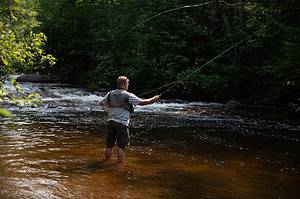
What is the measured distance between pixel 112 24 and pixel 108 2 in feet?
14.5

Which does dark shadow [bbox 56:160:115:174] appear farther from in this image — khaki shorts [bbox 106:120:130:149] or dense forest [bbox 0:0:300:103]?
dense forest [bbox 0:0:300:103]

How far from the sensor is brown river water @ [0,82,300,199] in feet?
21.5

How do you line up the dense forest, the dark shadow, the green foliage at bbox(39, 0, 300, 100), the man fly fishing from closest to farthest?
the dark shadow
the man fly fishing
the dense forest
the green foliage at bbox(39, 0, 300, 100)

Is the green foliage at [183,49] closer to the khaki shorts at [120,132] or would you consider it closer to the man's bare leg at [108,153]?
the khaki shorts at [120,132]

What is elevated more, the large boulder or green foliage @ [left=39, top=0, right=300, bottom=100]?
green foliage @ [left=39, top=0, right=300, bottom=100]

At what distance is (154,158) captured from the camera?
8.88 meters

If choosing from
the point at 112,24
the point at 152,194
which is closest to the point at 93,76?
the point at 112,24

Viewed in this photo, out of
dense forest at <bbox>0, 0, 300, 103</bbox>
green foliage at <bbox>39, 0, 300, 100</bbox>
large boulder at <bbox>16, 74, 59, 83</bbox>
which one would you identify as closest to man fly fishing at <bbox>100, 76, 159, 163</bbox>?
dense forest at <bbox>0, 0, 300, 103</bbox>

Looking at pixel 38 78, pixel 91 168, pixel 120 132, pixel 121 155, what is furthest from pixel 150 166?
pixel 38 78

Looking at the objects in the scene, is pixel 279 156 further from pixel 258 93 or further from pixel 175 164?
pixel 258 93

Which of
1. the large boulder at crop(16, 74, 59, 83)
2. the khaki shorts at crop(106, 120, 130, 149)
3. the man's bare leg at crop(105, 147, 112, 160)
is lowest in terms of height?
the man's bare leg at crop(105, 147, 112, 160)

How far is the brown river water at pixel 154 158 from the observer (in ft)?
21.5

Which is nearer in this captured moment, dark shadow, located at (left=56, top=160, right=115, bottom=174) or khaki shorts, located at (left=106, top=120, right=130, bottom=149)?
dark shadow, located at (left=56, top=160, right=115, bottom=174)

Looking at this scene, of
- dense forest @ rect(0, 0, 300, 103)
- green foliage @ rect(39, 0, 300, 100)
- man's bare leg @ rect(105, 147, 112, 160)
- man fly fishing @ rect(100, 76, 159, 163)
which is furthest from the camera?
green foliage @ rect(39, 0, 300, 100)
